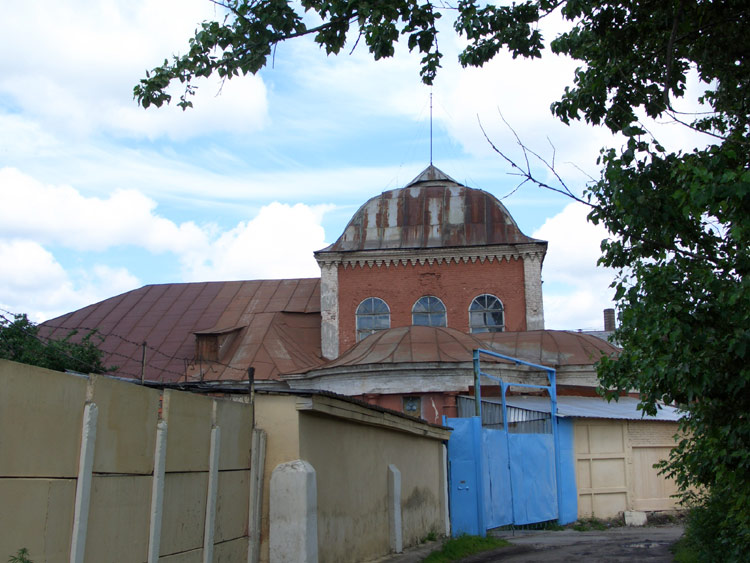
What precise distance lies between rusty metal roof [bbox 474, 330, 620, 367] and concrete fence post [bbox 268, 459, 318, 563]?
18389mm

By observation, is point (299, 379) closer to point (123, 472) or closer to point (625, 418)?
point (625, 418)

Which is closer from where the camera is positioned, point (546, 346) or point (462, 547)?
point (462, 547)

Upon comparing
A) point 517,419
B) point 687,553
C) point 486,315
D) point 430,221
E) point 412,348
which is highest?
point 430,221

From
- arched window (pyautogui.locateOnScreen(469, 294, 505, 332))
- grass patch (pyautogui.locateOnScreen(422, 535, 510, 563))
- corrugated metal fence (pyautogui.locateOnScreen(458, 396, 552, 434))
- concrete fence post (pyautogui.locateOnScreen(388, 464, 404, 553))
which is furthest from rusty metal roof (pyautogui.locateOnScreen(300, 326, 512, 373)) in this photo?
concrete fence post (pyautogui.locateOnScreen(388, 464, 404, 553))

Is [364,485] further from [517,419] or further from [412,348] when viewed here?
[412,348]

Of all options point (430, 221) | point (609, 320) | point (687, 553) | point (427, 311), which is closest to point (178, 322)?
point (427, 311)

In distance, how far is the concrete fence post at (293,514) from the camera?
30.6ft

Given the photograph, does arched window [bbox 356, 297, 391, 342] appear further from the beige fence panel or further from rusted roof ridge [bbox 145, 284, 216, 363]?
the beige fence panel

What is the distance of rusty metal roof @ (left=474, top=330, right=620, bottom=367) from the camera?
27359 millimetres

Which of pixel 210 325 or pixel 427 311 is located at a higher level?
pixel 427 311

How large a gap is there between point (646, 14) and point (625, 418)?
13555mm

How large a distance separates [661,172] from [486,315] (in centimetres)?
2327

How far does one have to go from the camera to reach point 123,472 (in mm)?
6941

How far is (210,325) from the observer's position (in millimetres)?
34188
